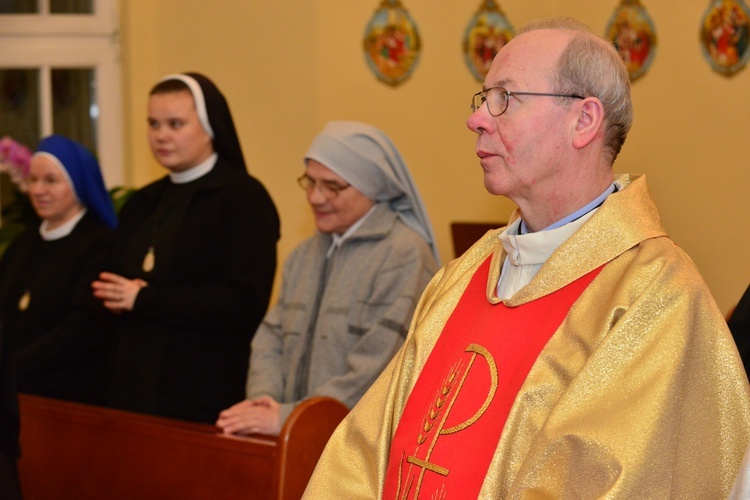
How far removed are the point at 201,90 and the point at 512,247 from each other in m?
2.25

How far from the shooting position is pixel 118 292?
13.3 ft

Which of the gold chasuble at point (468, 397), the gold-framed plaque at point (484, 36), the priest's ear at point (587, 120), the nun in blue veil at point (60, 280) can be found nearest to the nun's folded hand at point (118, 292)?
the nun in blue veil at point (60, 280)

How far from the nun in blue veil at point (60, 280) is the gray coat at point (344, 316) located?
0.94 m

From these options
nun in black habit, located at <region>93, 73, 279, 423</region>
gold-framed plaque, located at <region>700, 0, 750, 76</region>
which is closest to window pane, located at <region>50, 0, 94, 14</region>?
nun in black habit, located at <region>93, 73, 279, 423</region>

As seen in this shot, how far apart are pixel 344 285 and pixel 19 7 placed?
4720mm

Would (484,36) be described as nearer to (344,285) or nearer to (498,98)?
(344,285)

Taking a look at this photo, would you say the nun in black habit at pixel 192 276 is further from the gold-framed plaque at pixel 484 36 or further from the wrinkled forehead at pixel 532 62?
the gold-framed plaque at pixel 484 36

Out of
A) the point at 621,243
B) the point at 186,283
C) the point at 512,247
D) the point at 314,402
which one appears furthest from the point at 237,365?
the point at 621,243

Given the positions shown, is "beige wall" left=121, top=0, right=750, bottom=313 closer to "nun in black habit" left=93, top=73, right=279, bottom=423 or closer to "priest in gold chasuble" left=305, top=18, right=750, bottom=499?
"nun in black habit" left=93, top=73, right=279, bottom=423

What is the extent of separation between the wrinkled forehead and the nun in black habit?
185 centimetres

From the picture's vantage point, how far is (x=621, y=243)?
2254mm

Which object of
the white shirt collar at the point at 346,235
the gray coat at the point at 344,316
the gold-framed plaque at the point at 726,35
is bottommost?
the gray coat at the point at 344,316

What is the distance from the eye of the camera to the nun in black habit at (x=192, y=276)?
3994 millimetres

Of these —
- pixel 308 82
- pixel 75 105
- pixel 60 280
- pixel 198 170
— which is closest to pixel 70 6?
pixel 75 105
